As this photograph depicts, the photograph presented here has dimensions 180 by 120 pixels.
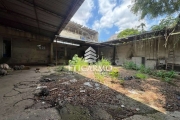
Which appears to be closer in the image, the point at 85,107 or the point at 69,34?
the point at 85,107

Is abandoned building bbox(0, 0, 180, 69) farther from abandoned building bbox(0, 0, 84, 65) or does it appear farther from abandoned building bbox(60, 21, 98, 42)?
abandoned building bbox(60, 21, 98, 42)

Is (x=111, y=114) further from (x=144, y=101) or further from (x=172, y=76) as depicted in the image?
(x=172, y=76)

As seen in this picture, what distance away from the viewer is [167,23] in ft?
17.6

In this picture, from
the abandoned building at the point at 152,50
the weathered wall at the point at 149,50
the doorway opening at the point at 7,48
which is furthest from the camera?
the doorway opening at the point at 7,48

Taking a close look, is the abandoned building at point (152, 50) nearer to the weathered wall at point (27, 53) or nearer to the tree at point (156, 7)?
the tree at point (156, 7)

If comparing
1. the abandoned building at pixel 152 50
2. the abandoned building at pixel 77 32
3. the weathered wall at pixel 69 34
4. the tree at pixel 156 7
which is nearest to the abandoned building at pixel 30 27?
the weathered wall at pixel 69 34

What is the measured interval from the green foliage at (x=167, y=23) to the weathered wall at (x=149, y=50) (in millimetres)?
1198

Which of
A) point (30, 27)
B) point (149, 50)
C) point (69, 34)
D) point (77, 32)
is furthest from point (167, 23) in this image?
point (77, 32)

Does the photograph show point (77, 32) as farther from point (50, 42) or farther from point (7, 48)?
point (7, 48)

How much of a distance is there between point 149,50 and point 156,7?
4539mm

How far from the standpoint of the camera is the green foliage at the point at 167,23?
4.94 metres

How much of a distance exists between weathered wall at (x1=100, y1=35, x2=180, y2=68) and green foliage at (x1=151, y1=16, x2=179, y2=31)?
1.20m

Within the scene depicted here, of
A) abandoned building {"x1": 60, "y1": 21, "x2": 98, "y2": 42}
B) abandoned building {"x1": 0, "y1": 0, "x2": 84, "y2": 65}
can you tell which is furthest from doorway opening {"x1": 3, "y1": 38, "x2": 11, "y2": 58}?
abandoned building {"x1": 60, "y1": 21, "x2": 98, "y2": 42}

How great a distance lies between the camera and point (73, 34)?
1361cm
